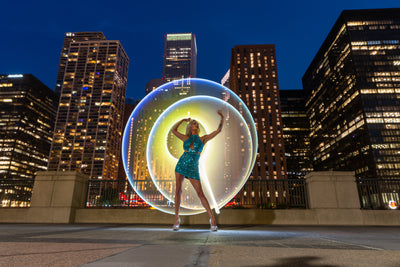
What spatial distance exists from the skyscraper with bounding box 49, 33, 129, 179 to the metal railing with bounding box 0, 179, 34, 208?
16784cm

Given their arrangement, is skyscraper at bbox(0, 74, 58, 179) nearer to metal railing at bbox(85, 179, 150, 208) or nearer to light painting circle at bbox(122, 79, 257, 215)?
metal railing at bbox(85, 179, 150, 208)

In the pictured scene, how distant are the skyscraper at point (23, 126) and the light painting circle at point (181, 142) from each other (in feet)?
603

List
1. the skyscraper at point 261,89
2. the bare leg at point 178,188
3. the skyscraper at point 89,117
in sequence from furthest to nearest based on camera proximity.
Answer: the skyscraper at point 89,117 < the skyscraper at point 261,89 < the bare leg at point 178,188

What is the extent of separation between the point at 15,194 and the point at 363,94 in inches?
4856

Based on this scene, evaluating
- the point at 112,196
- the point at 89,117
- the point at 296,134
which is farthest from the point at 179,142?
the point at 89,117

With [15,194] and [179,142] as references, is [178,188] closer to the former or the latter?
[179,142]

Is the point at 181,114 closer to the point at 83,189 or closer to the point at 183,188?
the point at 183,188

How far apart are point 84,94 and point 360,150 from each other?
183 m

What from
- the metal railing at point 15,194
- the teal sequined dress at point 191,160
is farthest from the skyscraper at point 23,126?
the teal sequined dress at point 191,160

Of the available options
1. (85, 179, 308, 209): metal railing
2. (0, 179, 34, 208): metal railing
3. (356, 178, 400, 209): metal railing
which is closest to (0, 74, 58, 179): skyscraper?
(0, 179, 34, 208): metal railing

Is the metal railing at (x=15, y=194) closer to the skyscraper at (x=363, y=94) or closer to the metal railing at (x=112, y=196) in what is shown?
the metal railing at (x=112, y=196)

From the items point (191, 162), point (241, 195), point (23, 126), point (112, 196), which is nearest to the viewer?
point (191, 162)

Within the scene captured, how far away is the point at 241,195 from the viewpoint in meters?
10.1

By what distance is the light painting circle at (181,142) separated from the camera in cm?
650
